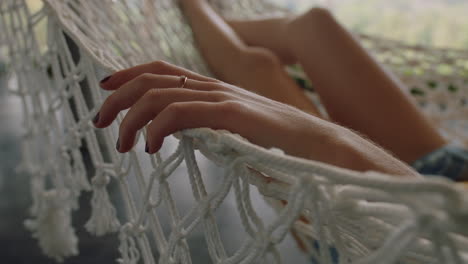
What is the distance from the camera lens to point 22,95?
0.83m

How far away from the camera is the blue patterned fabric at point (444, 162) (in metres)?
0.90

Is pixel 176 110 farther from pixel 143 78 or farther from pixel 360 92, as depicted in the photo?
pixel 360 92

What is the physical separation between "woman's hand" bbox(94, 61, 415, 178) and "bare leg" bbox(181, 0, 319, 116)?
574mm

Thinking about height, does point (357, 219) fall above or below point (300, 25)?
below

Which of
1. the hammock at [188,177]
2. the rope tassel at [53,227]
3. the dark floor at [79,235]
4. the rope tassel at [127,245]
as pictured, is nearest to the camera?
the hammock at [188,177]

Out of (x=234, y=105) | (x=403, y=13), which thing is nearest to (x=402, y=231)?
(x=234, y=105)

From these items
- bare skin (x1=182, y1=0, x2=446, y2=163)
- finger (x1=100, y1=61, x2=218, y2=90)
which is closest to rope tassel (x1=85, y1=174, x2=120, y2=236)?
finger (x1=100, y1=61, x2=218, y2=90)

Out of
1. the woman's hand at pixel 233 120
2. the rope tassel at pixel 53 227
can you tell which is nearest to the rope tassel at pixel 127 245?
the woman's hand at pixel 233 120

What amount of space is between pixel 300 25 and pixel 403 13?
2395 mm

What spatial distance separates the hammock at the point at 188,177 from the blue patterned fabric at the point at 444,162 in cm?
26

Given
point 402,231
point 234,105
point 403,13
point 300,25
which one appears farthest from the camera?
point 403,13

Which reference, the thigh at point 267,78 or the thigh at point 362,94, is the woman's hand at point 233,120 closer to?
the thigh at point 362,94

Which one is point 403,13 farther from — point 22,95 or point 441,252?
point 441,252

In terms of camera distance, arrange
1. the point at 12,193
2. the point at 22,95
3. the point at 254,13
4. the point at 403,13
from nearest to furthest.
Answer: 1. the point at 22,95
2. the point at 254,13
3. the point at 12,193
4. the point at 403,13
